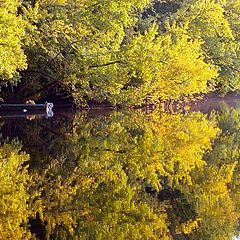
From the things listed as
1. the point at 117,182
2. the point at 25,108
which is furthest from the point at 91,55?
the point at 117,182

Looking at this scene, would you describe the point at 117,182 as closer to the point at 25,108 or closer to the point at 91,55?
the point at 91,55

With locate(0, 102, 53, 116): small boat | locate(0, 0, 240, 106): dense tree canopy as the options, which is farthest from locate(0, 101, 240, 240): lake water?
locate(0, 0, 240, 106): dense tree canopy

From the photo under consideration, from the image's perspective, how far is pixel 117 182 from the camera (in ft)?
37.7

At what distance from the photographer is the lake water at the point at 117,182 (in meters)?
8.63

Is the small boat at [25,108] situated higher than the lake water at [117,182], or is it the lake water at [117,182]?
the small boat at [25,108]

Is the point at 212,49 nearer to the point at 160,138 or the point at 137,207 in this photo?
the point at 160,138

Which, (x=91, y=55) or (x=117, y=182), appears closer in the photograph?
(x=117, y=182)

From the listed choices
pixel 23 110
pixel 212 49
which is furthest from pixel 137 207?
pixel 212 49

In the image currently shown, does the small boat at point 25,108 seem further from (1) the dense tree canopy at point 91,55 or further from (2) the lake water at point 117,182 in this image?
(2) the lake water at point 117,182

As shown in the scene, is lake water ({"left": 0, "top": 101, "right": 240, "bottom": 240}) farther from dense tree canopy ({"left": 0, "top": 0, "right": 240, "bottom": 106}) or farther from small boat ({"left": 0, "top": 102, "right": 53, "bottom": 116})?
dense tree canopy ({"left": 0, "top": 0, "right": 240, "bottom": 106})

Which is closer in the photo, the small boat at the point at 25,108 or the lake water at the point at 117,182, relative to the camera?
the lake water at the point at 117,182

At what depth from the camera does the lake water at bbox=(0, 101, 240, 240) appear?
340 inches

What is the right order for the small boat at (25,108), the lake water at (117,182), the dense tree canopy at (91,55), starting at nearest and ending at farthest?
the lake water at (117,182)
the dense tree canopy at (91,55)
the small boat at (25,108)

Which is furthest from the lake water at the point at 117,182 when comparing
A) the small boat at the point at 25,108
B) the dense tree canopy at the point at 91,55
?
the dense tree canopy at the point at 91,55
